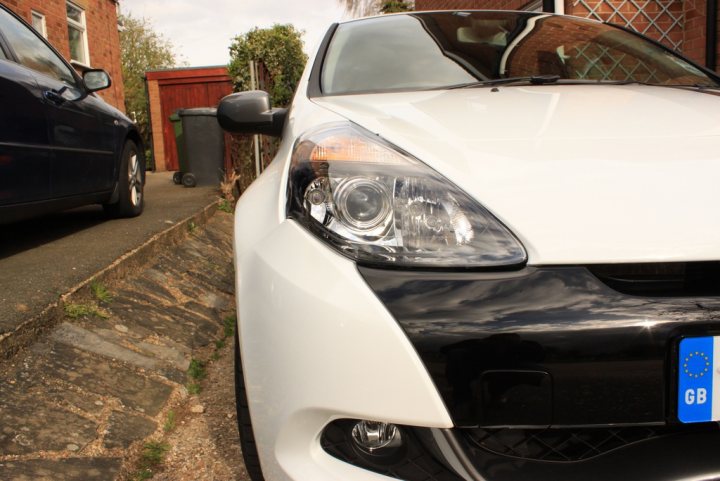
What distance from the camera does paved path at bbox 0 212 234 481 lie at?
1.81 meters

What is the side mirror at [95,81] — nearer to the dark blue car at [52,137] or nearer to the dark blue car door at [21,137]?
the dark blue car at [52,137]

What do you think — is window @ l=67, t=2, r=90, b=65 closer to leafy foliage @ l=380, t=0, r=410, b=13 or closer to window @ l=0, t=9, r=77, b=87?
window @ l=0, t=9, r=77, b=87

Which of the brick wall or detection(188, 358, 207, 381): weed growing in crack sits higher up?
the brick wall

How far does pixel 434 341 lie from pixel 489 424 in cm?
18

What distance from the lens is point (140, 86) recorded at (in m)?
27.4

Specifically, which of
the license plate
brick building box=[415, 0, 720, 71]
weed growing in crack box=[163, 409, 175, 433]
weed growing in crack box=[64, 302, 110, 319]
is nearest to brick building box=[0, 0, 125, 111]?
brick building box=[415, 0, 720, 71]

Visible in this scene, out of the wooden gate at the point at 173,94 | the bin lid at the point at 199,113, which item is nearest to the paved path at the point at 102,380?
the bin lid at the point at 199,113

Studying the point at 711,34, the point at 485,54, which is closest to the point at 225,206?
the point at 485,54

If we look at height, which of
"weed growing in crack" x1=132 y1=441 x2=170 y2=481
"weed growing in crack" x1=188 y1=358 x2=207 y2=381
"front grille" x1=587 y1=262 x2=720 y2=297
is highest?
"front grille" x1=587 y1=262 x2=720 y2=297

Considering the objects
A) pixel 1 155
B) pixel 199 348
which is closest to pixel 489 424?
pixel 199 348

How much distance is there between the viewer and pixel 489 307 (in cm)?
110

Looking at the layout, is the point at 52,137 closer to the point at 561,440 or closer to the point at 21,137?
the point at 21,137

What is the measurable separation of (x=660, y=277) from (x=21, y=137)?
2.90 metres

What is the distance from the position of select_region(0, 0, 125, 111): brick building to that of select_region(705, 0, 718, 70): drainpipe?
7733mm
